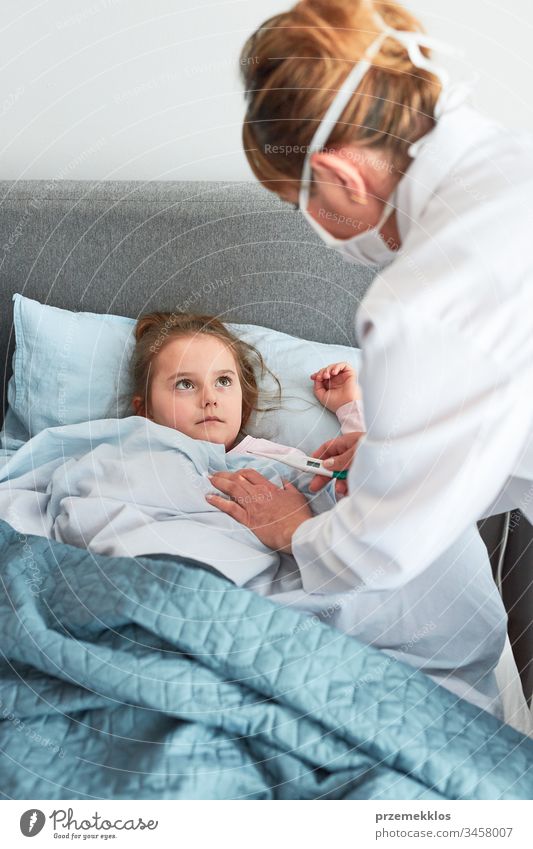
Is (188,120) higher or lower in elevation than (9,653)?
higher

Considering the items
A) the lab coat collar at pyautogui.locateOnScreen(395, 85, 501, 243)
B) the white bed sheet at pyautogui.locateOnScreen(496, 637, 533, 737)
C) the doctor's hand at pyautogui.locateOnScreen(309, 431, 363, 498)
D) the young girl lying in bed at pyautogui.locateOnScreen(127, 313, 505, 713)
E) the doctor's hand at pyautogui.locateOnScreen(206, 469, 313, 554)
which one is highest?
the lab coat collar at pyautogui.locateOnScreen(395, 85, 501, 243)

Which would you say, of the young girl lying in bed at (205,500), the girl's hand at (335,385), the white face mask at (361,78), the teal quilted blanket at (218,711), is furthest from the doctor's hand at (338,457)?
the white face mask at (361,78)

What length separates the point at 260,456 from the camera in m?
1.20

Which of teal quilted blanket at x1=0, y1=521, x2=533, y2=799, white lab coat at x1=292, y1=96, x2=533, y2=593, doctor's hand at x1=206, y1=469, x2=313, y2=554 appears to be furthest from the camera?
doctor's hand at x1=206, y1=469, x2=313, y2=554

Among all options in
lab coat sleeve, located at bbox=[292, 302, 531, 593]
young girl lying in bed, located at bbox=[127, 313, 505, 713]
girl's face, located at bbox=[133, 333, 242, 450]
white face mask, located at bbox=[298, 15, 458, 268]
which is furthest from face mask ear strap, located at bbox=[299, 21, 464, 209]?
girl's face, located at bbox=[133, 333, 242, 450]

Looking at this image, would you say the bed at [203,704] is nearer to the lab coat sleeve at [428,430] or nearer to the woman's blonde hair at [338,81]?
the lab coat sleeve at [428,430]

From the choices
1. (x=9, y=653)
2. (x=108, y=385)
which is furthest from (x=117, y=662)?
(x=108, y=385)

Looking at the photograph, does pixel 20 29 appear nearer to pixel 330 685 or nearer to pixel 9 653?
pixel 9 653

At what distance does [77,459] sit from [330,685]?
58 centimetres

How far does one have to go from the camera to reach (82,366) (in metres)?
1.34

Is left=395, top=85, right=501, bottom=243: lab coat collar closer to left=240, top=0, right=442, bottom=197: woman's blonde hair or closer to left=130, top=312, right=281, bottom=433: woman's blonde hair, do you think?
left=240, top=0, right=442, bottom=197: woman's blonde hair

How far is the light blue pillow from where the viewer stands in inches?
52.0
